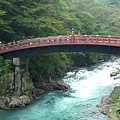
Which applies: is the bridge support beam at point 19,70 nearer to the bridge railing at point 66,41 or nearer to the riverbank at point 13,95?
the riverbank at point 13,95

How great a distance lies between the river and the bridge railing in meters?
7.65

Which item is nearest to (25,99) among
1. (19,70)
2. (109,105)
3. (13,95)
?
(13,95)

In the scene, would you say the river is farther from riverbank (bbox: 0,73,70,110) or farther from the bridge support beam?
the bridge support beam

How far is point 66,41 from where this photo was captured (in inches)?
1307

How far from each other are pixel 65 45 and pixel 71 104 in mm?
7537

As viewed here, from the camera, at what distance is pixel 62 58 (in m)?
49.3

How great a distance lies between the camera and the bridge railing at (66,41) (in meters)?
30.6

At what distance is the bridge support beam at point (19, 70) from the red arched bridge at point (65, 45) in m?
0.89

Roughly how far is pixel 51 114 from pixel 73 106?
3746 millimetres

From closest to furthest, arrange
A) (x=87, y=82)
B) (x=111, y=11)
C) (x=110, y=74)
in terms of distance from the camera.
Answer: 1. (x=87, y=82)
2. (x=110, y=74)
3. (x=111, y=11)

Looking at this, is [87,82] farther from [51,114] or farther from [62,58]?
[51,114]

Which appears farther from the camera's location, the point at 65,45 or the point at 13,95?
the point at 13,95

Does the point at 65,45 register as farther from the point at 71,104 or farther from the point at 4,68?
the point at 4,68

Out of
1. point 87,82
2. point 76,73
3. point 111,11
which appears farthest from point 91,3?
point 87,82
